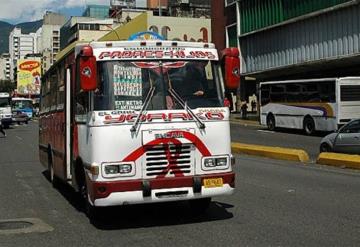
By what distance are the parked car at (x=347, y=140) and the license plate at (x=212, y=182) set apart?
402 inches

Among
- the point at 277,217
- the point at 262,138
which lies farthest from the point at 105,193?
the point at 262,138

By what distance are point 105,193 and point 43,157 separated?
288 inches

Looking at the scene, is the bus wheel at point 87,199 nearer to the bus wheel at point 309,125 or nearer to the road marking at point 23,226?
the road marking at point 23,226

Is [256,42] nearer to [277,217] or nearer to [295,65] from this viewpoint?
[295,65]

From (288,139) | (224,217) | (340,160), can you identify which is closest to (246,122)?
(288,139)

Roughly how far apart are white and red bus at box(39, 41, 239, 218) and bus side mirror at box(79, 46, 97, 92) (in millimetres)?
14

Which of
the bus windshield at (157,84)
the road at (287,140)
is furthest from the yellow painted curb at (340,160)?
the bus windshield at (157,84)

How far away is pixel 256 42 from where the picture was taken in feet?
163

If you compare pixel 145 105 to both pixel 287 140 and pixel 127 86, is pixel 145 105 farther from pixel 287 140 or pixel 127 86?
pixel 287 140

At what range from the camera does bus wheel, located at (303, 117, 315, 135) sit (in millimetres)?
31047

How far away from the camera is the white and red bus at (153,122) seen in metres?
8.10

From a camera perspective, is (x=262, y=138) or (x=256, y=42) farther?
(x=256, y=42)

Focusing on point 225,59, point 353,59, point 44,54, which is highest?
point 44,54

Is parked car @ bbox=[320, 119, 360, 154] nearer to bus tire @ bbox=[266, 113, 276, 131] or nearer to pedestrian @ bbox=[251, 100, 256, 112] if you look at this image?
bus tire @ bbox=[266, 113, 276, 131]
